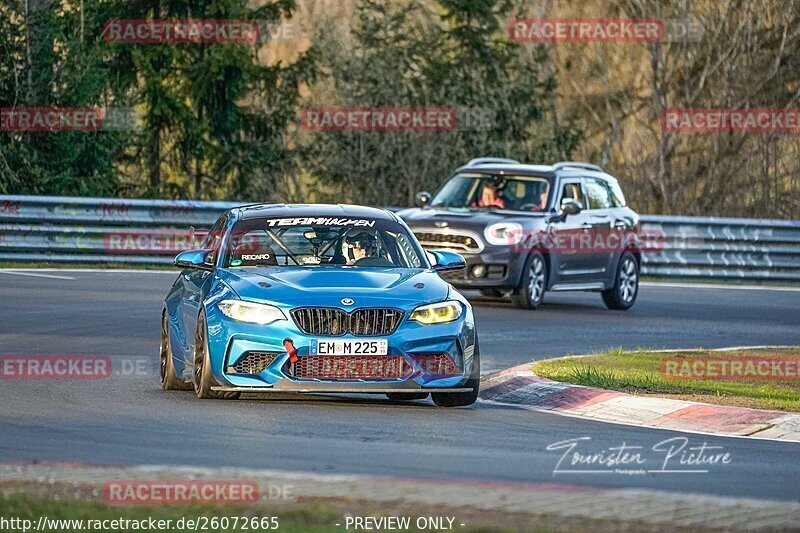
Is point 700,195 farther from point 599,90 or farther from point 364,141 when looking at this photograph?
point 364,141

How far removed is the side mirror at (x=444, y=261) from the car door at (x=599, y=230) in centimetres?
1061

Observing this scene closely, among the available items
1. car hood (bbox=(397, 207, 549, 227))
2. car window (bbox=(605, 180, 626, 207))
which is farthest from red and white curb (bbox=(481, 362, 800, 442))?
car window (bbox=(605, 180, 626, 207))

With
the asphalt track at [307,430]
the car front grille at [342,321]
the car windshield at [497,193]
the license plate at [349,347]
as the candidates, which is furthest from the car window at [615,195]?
the license plate at [349,347]

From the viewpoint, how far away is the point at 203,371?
13.1 metres

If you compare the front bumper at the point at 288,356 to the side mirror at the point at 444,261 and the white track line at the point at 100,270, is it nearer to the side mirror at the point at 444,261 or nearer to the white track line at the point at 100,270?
the side mirror at the point at 444,261

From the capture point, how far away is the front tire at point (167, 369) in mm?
14180

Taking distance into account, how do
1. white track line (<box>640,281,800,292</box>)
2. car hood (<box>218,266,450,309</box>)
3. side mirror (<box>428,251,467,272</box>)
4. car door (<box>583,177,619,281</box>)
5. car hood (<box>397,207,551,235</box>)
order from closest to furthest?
1. car hood (<box>218,266,450,309</box>)
2. side mirror (<box>428,251,467,272</box>)
3. car hood (<box>397,207,551,235</box>)
4. car door (<box>583,177,619,281</box>)
5. white track line (<box>640,281,800,292</box>)

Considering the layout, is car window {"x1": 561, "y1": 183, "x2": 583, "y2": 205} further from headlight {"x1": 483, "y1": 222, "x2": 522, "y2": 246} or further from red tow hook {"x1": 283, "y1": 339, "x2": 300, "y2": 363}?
red tow hook {"x1": 283, "y1": 339, "x2": 300, "y2": 363}

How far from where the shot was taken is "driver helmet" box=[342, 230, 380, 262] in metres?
14.1

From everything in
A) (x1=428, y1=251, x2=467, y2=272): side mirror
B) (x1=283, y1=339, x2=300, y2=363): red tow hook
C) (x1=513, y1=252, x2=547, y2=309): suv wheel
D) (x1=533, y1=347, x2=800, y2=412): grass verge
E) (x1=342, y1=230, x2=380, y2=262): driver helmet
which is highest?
(x1=342, y1=230, x2=380, y2=262): driver helmet

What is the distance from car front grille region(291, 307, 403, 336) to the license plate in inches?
3.2

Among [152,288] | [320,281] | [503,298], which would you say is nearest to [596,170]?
[503,298]

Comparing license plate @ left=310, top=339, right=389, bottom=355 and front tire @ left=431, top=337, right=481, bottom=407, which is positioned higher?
license plate @ left=310, top=339, right=389, bottom=355

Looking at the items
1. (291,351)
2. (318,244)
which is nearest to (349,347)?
(291,351)
